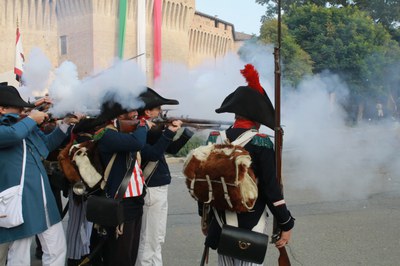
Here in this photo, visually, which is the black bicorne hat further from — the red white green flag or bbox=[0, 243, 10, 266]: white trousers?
the red white green flag

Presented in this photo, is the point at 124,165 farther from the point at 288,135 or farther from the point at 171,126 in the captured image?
the point at 288,135

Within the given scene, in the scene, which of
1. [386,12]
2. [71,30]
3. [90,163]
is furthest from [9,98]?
[386,12]

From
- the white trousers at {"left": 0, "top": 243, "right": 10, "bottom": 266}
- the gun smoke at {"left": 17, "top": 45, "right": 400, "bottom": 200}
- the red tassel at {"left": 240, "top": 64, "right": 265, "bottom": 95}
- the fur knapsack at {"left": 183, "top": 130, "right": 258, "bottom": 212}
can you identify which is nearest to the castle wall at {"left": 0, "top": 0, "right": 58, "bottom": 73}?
the gun smoke at {"left": 17, "top": 45, "right": 400, "bottom": 200}

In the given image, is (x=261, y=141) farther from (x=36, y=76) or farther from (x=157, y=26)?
(x=157, y=26)

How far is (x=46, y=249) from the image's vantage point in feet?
11.5

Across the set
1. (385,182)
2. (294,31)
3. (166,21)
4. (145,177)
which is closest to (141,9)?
(166,21)

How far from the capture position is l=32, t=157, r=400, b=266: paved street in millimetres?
5156

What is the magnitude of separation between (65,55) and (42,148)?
2581 cm

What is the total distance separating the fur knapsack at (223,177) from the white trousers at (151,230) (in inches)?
50.8

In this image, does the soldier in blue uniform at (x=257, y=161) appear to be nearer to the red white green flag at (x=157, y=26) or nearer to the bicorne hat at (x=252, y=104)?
the bicorne hat at (x=252, y=104)

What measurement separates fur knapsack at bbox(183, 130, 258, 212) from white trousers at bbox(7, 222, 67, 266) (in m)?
1.24

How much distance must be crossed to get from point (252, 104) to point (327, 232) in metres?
3.58

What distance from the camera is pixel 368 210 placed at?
24.4ft

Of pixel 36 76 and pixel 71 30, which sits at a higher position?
pixel 71 30
